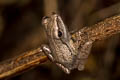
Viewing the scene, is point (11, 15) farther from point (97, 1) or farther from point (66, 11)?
point (97, 1)

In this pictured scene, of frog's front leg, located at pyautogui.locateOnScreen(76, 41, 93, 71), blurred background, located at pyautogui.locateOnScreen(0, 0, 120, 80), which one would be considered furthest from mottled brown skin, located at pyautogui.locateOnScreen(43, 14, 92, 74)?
blurred background, located at pyautogui.locateOnScreen(0, 0, 120, 80)

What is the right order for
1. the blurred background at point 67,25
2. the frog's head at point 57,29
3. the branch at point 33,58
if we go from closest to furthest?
the branch at point 33,58, the frog's head at point 57,29, the blurred background at point 67,25

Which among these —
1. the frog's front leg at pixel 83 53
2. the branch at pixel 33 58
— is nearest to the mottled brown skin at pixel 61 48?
the frog's front leg at pixel 83 53

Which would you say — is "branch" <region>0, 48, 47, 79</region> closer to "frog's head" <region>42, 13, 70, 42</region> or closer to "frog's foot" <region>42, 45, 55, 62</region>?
"frog's foot" <region>42, 45, 55, 62</region>

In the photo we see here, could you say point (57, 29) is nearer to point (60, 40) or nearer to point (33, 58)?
point (60, 40)

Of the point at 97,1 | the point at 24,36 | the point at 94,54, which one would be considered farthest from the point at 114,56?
the point at 24,36

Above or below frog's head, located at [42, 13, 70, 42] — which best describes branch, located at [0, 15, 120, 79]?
below

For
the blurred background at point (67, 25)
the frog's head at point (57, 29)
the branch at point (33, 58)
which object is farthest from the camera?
the blurred background at point (67, 25)

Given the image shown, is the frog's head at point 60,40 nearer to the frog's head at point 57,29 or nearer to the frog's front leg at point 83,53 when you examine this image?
the frog's head at point 57,29
